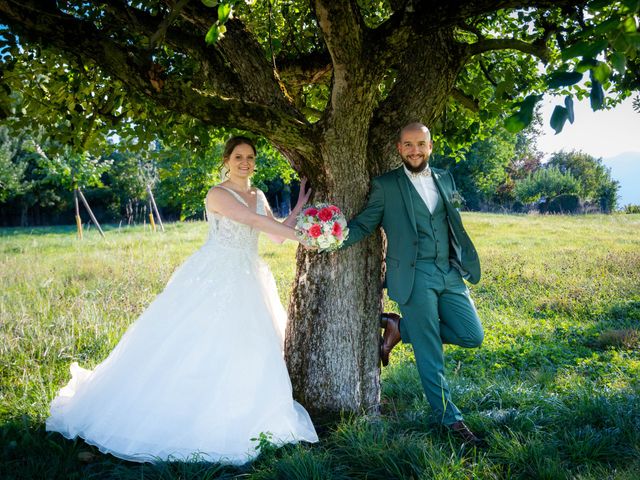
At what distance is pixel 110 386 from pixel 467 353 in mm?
4258

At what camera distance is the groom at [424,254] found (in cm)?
415

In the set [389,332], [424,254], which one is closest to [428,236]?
[424,254]

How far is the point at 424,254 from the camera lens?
4.24 m

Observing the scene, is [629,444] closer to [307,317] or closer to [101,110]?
[307,317]

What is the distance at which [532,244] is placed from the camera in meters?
15.4

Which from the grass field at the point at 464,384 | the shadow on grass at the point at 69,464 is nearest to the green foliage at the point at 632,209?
the grass field at the point at 464,384

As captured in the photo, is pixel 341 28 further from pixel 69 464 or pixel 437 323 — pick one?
pixel 69 464

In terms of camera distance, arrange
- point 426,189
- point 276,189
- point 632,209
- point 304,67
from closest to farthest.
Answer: point 426,189 → point 304,67 → point 632,209 → point 276,189

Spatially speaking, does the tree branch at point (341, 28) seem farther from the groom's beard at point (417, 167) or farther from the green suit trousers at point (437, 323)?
the green suit trousers at point (437, 323)

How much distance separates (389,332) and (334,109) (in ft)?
6.78

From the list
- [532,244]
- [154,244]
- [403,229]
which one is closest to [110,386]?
[403,229]

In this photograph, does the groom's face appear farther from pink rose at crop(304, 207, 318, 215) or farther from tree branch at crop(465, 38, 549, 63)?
tree branch at crop(465, 38, 549, 63)

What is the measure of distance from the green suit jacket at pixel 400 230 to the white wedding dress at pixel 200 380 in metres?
1.17

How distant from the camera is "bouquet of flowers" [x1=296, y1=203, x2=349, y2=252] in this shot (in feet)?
12.9
